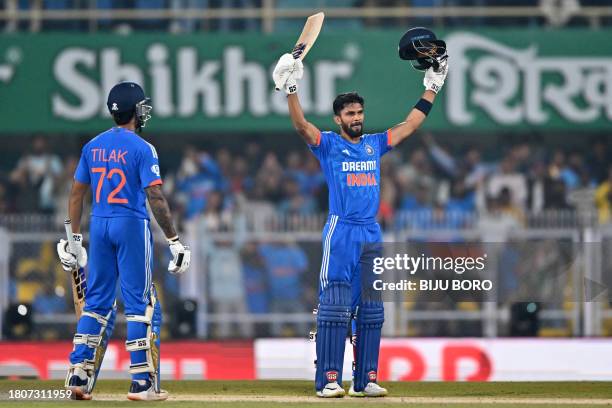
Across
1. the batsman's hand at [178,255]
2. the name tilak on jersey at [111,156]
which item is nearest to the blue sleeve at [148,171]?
the name tilak on jersey at [111,156]

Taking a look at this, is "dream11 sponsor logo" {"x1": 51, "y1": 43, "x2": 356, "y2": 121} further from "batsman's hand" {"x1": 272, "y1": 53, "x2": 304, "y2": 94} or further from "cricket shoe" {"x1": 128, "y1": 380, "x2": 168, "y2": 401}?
"cricket shoe" {"x1": 128, "y1": 380, "x2": 168, "y2": 401}

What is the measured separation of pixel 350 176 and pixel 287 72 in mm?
730

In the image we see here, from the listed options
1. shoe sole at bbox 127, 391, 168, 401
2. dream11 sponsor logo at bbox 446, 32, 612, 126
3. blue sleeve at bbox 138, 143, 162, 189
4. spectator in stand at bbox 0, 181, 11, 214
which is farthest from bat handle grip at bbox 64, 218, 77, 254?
dream11 sponsor logo at bbox 446, 32, 612, 126

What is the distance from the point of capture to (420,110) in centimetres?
903

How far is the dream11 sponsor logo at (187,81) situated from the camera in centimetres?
1661

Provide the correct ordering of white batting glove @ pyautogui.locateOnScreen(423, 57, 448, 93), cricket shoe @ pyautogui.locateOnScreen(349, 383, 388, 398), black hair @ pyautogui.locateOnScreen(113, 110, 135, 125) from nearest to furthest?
black hair @ pyautogui.locateOnScreen(113, 110, 135, 125) → cricket shoe @ pyautogui.locateOnScreen(349, 383, 388, 398) → white batting glove @ pyautogui.locateOnScreen(423, 57, 448, 93)

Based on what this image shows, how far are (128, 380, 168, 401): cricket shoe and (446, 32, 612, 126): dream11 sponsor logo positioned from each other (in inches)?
355

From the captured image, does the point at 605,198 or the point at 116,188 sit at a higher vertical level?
the point at 605,198

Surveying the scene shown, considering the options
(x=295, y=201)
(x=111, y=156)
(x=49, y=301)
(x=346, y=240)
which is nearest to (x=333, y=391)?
(x=346, y=240)

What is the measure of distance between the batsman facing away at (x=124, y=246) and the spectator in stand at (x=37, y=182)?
8234 mm

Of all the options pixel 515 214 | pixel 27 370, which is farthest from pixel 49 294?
pixel 515 214

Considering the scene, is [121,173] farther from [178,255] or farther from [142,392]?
[142,392]

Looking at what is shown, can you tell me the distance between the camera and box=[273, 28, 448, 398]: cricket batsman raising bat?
8.55 metres

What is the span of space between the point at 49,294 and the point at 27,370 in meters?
2.54
